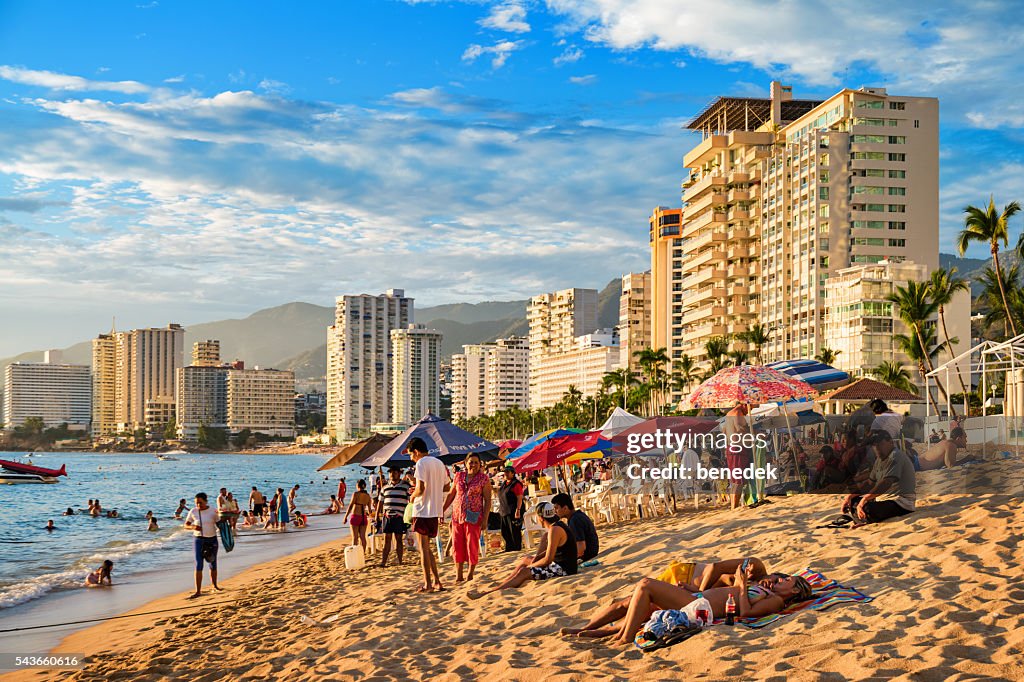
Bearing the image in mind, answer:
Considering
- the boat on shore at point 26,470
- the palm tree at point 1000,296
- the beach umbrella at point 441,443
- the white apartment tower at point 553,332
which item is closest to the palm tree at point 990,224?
the palm tree at point 1000,296

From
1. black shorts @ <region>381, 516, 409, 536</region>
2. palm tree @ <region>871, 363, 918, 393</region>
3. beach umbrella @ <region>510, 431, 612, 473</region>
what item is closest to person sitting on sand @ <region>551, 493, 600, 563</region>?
black shorts @ <region>381, 516, 409, 536</region>

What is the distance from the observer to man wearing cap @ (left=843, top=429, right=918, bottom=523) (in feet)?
33.7

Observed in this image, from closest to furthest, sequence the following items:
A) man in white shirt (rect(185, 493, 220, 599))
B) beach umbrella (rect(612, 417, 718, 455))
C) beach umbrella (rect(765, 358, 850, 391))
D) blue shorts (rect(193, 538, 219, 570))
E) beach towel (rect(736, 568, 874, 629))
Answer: beach towel (rect(736, 568, 874, 629)) → man in white shirt (rect(185, 493, 220, 599)) → blue shorts (rect(193, 538, 219, 570)) → beach umbrella (rect(612, 417, 718, 455)) → beach umbrella (rect(765, 358, 850, 391))

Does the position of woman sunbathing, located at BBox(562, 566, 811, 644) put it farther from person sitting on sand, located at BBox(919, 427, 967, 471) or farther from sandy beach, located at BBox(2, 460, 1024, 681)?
person sitting on sand, located at BBox(919, 427, 967, 471)

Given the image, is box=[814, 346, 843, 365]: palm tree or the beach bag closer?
the beach bag

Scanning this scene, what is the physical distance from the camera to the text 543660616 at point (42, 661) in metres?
10.6

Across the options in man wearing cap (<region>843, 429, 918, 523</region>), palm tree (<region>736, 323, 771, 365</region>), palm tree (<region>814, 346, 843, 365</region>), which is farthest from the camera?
palm tree (<region>736, 323, 771, 365</region>)

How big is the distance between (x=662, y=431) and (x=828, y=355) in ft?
169

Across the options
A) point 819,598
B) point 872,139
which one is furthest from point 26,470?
point 819,598

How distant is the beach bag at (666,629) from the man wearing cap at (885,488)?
3.54m

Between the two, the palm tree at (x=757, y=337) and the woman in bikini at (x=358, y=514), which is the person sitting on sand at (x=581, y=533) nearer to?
the woman in bikini at (x=358, y=514)

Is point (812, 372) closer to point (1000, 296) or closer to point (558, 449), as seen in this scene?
point (558, 449)

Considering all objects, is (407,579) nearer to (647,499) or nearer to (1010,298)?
(647,499)

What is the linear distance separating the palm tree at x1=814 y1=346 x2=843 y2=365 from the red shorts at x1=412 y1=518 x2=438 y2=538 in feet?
187
